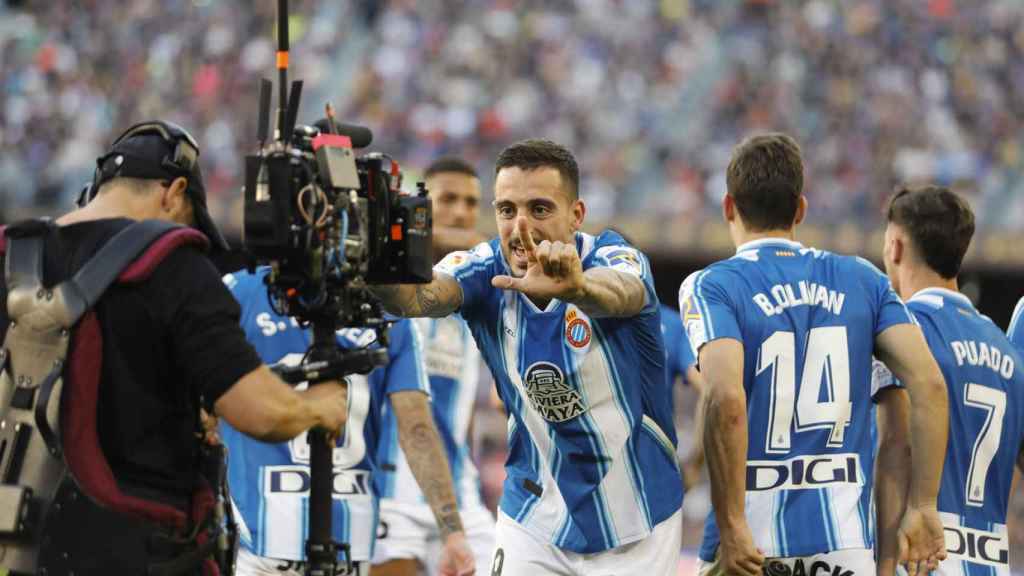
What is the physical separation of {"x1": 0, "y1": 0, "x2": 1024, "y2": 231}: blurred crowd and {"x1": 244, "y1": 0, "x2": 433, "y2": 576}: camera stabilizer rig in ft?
48.0

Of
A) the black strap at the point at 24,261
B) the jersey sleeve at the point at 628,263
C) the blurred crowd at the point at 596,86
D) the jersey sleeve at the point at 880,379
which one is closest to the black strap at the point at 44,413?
the black strap at the point at 24,261

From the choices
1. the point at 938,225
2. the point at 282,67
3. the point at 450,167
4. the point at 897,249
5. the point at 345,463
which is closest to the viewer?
the point at 282,67

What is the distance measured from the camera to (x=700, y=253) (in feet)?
61.5

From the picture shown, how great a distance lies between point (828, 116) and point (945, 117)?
155 cm

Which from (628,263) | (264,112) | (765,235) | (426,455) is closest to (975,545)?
(765,235)

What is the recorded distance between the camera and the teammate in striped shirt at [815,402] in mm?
5195

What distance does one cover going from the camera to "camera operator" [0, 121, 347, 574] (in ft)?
13.5

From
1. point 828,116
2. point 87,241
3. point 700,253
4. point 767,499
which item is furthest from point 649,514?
point 828,116

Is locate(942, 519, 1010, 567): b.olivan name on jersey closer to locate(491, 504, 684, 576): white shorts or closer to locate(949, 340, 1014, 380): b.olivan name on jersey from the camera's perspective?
locate(949, 340, 1014, 380): b.olivan name on jersey

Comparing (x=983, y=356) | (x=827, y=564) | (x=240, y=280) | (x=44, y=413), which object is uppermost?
(x=240, y=280)

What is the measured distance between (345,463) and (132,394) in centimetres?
248

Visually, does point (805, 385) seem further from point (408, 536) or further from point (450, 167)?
point (450, 167)

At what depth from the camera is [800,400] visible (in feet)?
17.1

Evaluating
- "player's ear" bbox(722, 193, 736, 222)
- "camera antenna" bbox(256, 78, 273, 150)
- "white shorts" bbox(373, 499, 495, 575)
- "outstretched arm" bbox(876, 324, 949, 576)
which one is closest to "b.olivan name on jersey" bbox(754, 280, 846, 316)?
"outstretched arm" bbox(876, 324, 949, 576)
